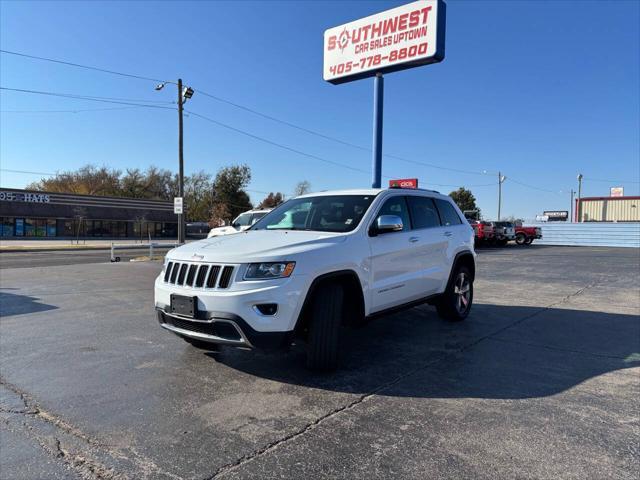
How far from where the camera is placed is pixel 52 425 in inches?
127

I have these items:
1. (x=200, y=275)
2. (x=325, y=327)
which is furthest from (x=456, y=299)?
(x=200, y=275)

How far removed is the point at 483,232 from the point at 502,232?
2.49m

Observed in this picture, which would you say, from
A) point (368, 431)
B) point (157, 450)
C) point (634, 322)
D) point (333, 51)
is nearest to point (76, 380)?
point (157, 450)

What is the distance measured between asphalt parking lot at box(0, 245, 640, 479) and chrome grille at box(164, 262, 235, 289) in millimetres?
918

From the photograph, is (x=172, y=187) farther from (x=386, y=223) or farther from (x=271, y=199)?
(x=386, y=223)

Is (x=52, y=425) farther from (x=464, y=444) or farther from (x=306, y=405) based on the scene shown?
(x=464, y=444)

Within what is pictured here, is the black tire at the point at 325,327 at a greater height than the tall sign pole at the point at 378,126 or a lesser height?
lesser

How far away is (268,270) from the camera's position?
3.81 meters

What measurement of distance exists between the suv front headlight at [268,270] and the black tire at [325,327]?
413 millimetres

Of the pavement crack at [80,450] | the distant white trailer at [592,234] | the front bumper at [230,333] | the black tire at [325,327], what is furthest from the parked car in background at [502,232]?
the pavement crack at [80,450]

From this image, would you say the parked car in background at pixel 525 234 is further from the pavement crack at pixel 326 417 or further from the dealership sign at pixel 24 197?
the dealership sign at pixel 24 197

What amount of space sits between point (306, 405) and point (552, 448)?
1772 millimetres

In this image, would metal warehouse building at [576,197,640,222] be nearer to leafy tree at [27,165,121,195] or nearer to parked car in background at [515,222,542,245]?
parked car in background at [515,222,542,245]

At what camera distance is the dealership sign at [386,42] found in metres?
14.4
